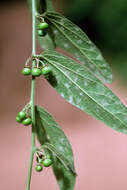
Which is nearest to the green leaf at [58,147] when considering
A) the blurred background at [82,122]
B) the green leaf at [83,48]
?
the green leaf at [83,48]

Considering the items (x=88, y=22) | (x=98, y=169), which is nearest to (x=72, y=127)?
(x=98, y=169)

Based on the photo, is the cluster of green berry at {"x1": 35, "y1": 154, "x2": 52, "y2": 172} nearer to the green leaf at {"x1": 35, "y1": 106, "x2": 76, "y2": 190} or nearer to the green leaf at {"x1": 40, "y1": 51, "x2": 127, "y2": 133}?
the green leaf at {"x1": 35, "y1": 106, "x2": 76, "y2": 190}

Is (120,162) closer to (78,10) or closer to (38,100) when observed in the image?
(38,100)

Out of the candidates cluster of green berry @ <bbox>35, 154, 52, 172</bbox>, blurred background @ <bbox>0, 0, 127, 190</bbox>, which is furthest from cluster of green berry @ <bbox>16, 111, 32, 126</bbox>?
blurred background @ <bbox>0, 0, 127, 190</bbox>

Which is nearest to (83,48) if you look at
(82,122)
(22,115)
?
(22,115)

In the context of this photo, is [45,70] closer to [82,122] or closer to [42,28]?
[42,28]

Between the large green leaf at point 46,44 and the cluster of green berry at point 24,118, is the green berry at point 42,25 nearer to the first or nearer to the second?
the large green leaf at point 46,44

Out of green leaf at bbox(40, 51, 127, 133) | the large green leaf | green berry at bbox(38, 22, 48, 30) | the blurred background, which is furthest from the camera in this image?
the blurred background
